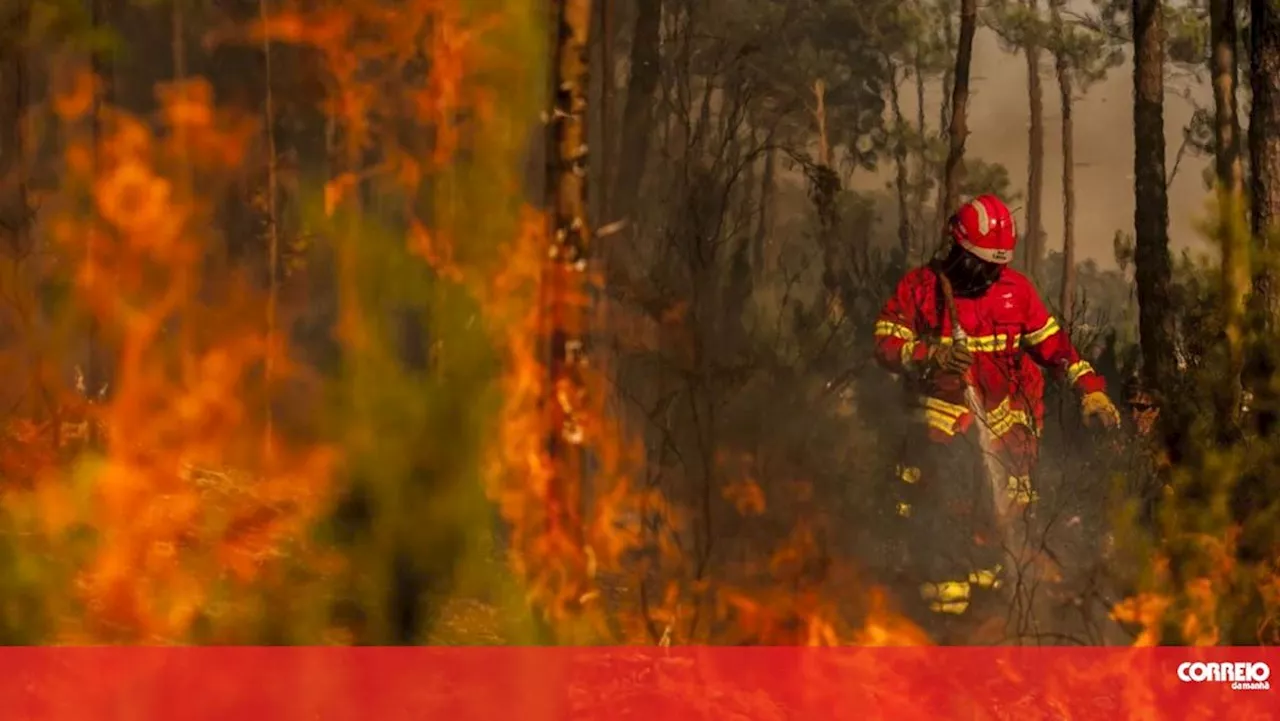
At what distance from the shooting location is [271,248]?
3.67m

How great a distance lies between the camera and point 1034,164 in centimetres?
384

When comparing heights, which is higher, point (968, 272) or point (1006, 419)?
point (968, 272)

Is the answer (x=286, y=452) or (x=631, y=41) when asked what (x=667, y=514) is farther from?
(x=631, y=41)

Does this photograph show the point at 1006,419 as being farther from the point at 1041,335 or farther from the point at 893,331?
the point at 893,331

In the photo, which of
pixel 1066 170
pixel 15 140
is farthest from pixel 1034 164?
pixel 15 140

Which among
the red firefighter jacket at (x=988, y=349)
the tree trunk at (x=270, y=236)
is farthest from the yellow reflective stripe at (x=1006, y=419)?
the tree trunk at (x=270, y=236)

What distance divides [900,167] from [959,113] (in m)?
0.34

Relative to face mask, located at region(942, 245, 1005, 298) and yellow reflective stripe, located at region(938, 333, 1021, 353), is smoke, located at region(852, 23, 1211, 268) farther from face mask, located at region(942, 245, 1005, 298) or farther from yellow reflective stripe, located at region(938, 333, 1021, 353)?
yellow reflective stripe, located at region(938, 333, 1021, 353)

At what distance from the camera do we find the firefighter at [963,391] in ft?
11.9

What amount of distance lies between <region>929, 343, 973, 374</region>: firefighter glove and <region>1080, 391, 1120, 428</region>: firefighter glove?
437 millimetres

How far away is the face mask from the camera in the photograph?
12.3 ft

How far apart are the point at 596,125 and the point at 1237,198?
2.31 metres

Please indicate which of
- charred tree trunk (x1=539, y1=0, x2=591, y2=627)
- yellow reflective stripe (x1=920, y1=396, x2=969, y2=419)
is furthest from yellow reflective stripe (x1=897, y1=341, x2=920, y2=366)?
charred tree trunk (x1=539, y1=0, x2=591, y2=627)

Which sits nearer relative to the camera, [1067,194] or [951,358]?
[951,358]
